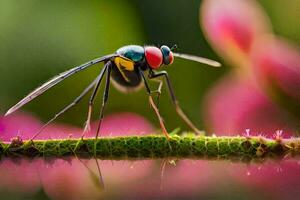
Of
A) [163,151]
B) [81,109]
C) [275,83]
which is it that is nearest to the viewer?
[163,151]

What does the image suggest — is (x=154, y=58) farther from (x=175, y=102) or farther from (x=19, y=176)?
(x=19, y=176)

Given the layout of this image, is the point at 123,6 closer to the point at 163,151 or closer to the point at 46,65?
the point at 46,65

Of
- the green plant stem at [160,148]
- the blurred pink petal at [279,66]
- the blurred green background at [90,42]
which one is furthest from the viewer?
the blurred green background at [90,42]

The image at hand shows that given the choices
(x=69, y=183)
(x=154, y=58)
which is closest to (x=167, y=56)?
(x=154, y=58)

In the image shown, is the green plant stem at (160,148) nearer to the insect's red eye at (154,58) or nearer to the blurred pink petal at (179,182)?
the blurred pink petal at (179,182)

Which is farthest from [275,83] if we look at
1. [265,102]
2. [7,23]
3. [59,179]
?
[7,23]

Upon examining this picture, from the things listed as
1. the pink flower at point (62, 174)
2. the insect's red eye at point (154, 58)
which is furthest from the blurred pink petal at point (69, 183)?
the insect's red eye at point (154, 58)

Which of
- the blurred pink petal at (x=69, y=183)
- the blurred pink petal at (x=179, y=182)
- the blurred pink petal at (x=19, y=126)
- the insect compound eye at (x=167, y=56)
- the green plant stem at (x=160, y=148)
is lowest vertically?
the blurred pink petal at (x=179, y=182)

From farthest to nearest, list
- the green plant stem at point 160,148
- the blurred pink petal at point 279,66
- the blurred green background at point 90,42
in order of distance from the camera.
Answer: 1. the blurred green background at point 90,42
2. the blurred pink petal at point 279,66
3. the green plant stem at point 160,148
